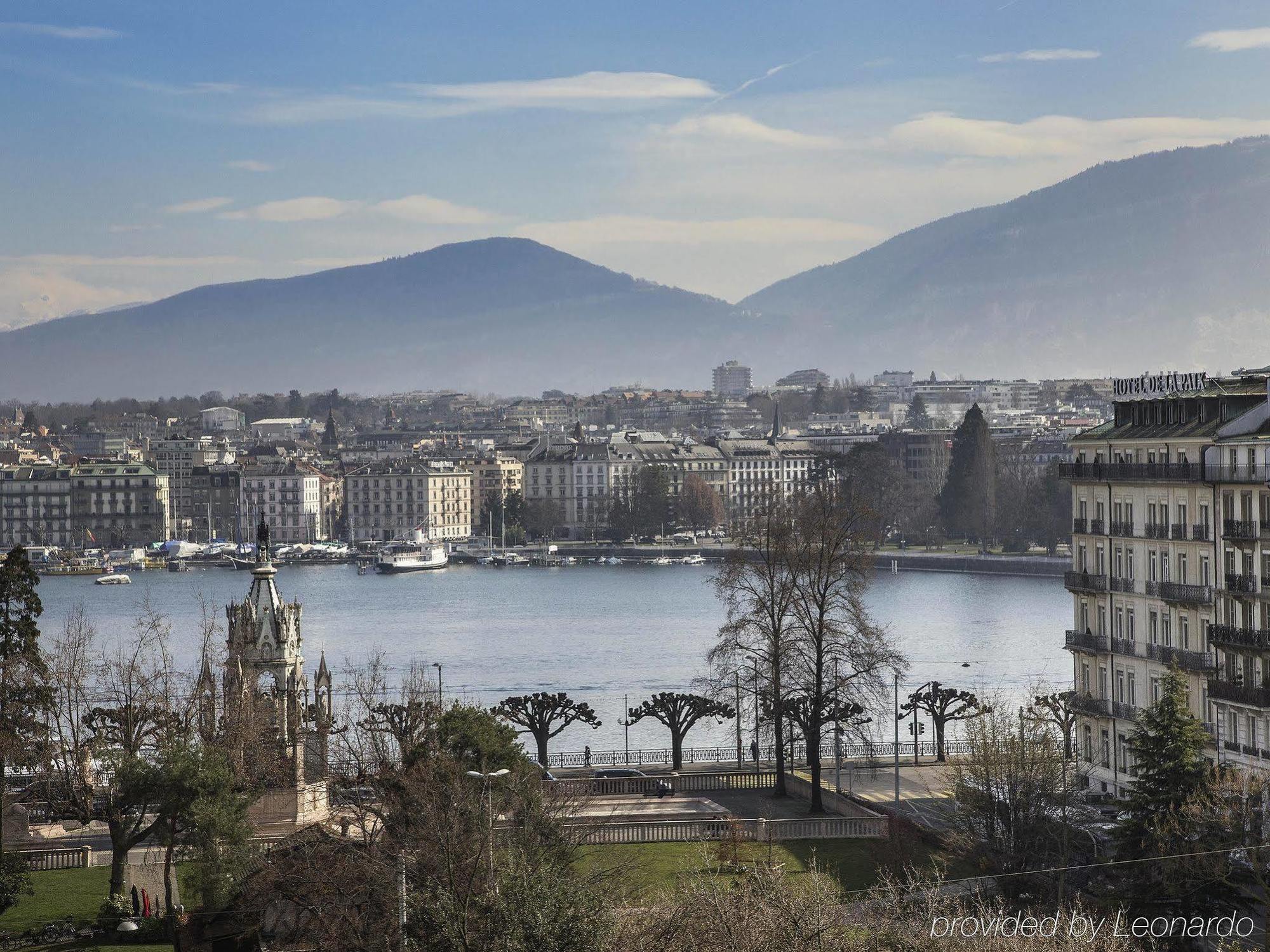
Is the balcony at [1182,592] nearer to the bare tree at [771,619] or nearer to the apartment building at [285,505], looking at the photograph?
the bare tree at [771,619]

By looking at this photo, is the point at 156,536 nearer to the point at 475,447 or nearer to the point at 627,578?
the point at 475,447

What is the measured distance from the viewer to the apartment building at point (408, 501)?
6230 inches

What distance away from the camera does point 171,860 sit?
82.1ft

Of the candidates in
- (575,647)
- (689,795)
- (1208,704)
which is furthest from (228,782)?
(575,647)

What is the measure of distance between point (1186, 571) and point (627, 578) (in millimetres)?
86064

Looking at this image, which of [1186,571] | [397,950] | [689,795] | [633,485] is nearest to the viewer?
[397,950]

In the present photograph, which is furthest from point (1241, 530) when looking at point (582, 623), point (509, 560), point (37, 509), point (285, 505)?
point (37, 509)

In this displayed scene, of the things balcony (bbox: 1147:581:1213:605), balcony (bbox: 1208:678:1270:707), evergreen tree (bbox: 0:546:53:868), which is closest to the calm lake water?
balcony (bbox: 1147:581:1213:605)

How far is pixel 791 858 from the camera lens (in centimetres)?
2667

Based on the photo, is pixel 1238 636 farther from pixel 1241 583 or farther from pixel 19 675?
pixel 19 675

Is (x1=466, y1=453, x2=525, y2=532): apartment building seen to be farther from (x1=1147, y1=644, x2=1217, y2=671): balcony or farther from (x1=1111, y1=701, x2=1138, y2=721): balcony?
(x1=1147, y1=644, x2=1217, y2=671): balcony

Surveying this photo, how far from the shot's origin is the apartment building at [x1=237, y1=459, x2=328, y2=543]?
522ft

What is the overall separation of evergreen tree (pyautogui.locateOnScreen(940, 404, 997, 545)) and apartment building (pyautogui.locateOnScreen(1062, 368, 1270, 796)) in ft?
283

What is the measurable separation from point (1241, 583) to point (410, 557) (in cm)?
10599
